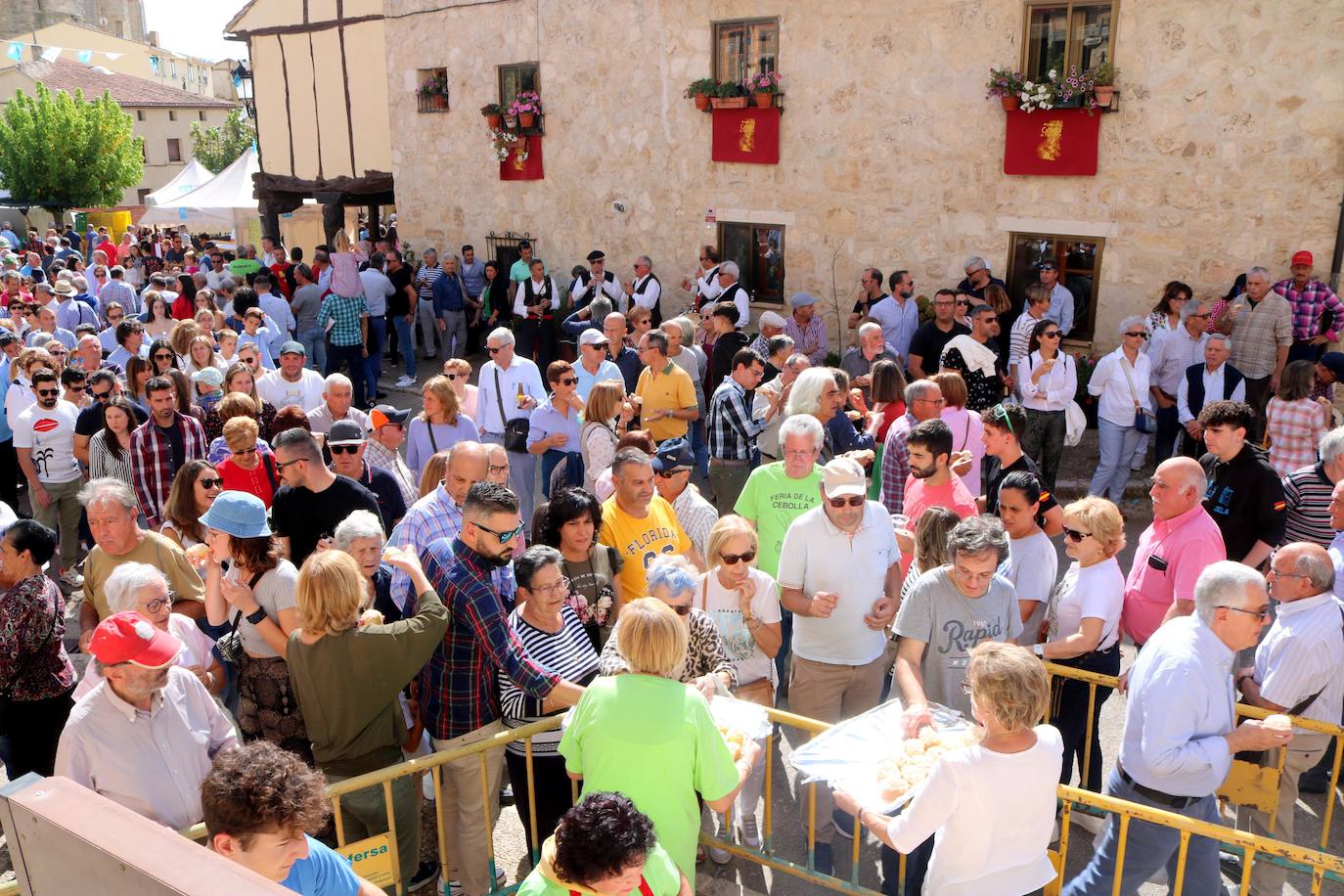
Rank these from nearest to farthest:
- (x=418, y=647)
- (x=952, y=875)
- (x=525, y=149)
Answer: (x=952, y=875), (x=418, y=647), (x=525, y=149)

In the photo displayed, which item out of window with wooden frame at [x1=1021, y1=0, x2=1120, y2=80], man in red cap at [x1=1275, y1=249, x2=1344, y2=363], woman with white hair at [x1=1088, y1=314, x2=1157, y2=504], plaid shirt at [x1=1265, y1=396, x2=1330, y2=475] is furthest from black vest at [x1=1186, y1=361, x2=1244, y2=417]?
window with wooden frame at [x1=1021, y1=0, x2=1120, y2=80]

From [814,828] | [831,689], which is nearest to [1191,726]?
[814,828]

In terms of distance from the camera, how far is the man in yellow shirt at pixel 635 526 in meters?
5.43

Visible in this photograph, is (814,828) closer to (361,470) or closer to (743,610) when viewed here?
(743,610)

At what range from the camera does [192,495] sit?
6.02m

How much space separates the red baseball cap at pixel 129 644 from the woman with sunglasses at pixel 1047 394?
7319 millimetres

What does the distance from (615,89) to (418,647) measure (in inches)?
504

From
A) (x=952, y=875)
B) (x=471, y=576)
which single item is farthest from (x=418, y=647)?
(x=952, y=875)

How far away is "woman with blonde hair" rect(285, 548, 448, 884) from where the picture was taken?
13.3 feet

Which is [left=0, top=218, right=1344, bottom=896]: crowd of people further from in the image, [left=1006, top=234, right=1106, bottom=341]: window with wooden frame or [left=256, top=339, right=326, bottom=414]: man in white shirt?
[left=1006, top=234, right=1106, bottom=341]: window with wooden frame

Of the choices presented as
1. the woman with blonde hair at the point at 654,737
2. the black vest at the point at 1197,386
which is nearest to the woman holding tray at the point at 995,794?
the woman with blonde hair at the point at 654,737

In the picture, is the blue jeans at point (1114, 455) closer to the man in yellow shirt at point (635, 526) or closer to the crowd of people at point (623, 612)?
the crowd of people at point (623, 612)

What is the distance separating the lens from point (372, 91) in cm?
1933

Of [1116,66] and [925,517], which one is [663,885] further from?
[1116,66]
